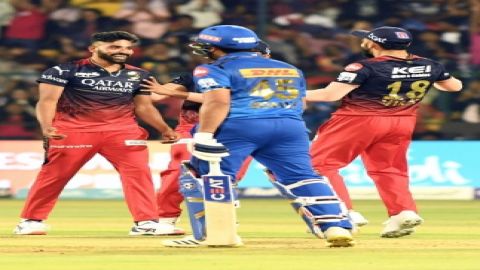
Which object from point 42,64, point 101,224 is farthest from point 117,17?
point 101,224

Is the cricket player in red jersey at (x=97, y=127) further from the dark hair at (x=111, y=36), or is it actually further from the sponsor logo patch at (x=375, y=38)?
the sponsor logo patch at (x=375, y=38)

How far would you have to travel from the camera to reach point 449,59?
76.1 ft

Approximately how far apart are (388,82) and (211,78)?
8.88 feet

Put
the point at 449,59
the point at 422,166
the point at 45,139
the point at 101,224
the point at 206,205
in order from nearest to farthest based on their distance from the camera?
the point at 206,205
the point at 45,139
the point at 101,224
the point at 422,166
the point at 449,59

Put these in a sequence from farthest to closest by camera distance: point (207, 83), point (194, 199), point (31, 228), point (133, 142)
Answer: point (133, 142) → point (31, 228) → point (194, 199) → point (207, 83)

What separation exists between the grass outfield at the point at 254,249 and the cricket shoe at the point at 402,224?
0.11 meters

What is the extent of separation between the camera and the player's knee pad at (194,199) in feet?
36.5

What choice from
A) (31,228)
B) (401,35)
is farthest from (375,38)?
(31,228)

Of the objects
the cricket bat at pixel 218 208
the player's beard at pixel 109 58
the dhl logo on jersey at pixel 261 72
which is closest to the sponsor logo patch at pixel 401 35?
the dhl logo on jersey at pixel 261 72

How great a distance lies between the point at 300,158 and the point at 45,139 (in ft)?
10.1

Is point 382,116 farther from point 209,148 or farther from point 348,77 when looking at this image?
point 209,148

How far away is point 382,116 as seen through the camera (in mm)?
A: 13094

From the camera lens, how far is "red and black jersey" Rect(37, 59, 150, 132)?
43.4ft

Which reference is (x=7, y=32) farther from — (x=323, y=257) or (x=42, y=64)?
(x=323, y=257)
